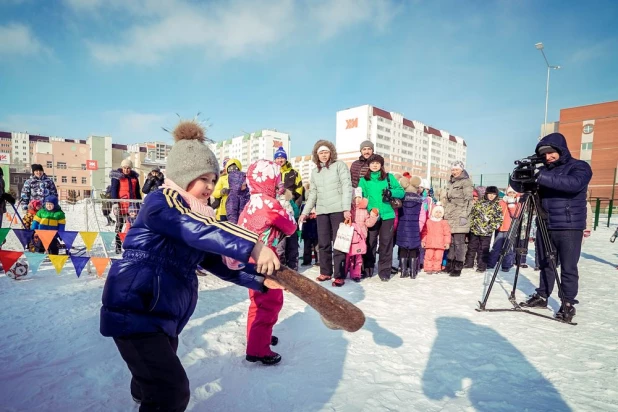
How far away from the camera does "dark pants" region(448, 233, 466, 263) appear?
600 centimetres

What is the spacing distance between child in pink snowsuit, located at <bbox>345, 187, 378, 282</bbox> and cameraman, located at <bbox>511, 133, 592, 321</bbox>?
2.19 metres

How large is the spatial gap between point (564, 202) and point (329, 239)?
3.16 meters

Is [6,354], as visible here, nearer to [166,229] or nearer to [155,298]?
[155,298]

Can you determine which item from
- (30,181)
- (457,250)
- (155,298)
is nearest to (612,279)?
(457,250)

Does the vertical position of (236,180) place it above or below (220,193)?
above

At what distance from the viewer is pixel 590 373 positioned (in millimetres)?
2490

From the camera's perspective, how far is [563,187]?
11.3 feet

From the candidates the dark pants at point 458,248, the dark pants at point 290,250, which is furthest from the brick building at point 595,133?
the dark pants at point 290,250

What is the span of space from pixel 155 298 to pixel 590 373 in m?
3.30

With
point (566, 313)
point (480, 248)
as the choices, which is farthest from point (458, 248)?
point (566, 313)

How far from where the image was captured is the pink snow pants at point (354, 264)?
18.0 ft

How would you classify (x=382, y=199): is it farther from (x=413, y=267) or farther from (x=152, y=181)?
(x=152, y=181)

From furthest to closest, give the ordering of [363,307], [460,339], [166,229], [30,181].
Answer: [30,181] < [363,307] < [460,339] < [166,229]

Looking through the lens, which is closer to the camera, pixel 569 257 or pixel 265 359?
pixel 265 359
